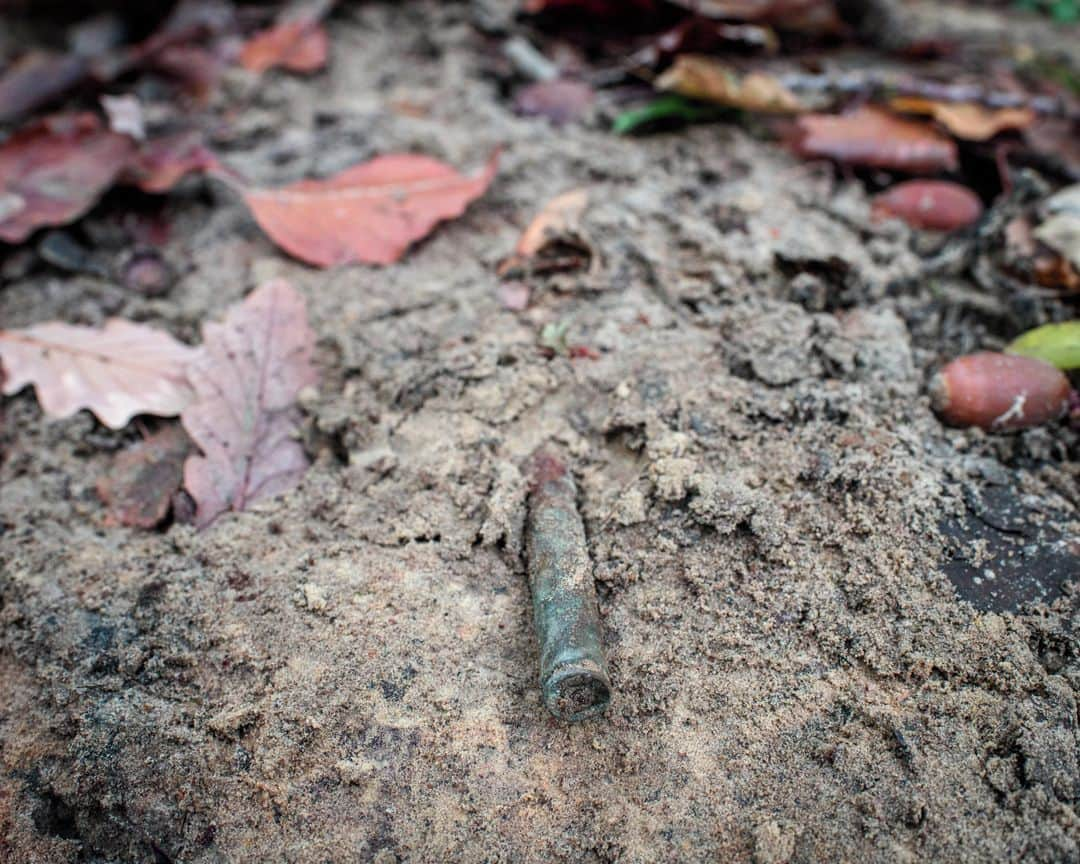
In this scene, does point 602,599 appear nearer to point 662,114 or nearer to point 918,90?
point 662,114

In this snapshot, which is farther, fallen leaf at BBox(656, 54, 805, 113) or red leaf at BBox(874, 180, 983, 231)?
fallen leaf at BBox(656, 54, 805, 113)

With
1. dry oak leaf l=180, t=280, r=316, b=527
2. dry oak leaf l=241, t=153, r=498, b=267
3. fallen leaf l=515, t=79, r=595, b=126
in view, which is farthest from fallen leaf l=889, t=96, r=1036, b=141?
dry oak leaf l=180, t=280, r=316, b=527

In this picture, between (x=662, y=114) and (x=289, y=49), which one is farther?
(x=289, y=49)

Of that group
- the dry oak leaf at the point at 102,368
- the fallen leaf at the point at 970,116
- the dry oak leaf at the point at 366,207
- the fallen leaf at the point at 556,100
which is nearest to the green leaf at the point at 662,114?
the fallen leaf at the point at 556,100

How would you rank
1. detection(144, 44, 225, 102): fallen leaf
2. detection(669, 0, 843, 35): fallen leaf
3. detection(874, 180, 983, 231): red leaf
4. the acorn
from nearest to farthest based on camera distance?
the acorn < detection(874, 180, 983, 231): red leaf < detection(669, 0, 843, 35): fallen leaf < detection(144, 44, 225, 102): fallen leaf

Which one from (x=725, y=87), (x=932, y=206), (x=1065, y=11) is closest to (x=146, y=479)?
(x=725, y=87)

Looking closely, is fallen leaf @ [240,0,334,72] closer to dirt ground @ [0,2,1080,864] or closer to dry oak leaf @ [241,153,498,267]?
dry oak leaf @ [241,153,498,267]

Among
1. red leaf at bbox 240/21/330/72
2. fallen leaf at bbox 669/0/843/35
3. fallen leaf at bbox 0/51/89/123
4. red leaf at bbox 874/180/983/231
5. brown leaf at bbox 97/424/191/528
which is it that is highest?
fallen leaf at bbox 669/0/843/35
